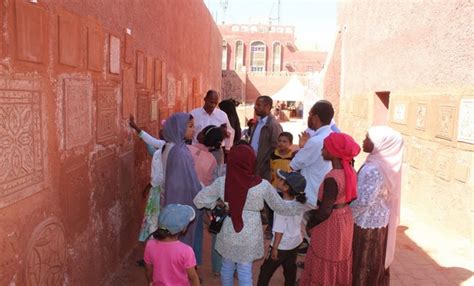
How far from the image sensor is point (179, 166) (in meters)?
3.17

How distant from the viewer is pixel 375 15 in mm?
8867

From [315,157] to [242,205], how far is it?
970 millimetres

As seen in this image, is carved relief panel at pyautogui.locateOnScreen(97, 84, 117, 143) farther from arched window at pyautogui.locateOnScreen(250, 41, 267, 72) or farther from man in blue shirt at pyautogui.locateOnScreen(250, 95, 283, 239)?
arched window at pyautogui.locateOnScreen(250, 41, 267, 72)

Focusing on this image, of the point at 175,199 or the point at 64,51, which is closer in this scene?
the point at 64,51

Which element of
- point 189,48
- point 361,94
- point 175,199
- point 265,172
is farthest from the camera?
point 361,94

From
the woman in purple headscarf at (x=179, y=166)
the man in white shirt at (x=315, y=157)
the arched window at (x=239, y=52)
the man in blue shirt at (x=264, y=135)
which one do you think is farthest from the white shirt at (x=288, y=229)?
the arched window at (x=239, y=52)

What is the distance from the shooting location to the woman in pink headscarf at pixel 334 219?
2.60 m

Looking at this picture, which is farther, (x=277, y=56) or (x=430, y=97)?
(x=277, y=56)

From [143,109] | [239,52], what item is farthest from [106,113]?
[239,52]

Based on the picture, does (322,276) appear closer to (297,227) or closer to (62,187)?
(297,227)

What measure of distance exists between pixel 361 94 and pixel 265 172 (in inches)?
243

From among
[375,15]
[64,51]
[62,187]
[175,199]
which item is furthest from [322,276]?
[375,15]

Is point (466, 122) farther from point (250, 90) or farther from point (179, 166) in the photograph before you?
point (250, 90)

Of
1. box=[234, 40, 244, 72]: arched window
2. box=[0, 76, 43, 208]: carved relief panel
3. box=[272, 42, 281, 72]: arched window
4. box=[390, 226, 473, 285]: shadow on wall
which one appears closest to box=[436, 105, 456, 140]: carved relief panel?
box=[390, 226, 473, 285]: shadow on wall
